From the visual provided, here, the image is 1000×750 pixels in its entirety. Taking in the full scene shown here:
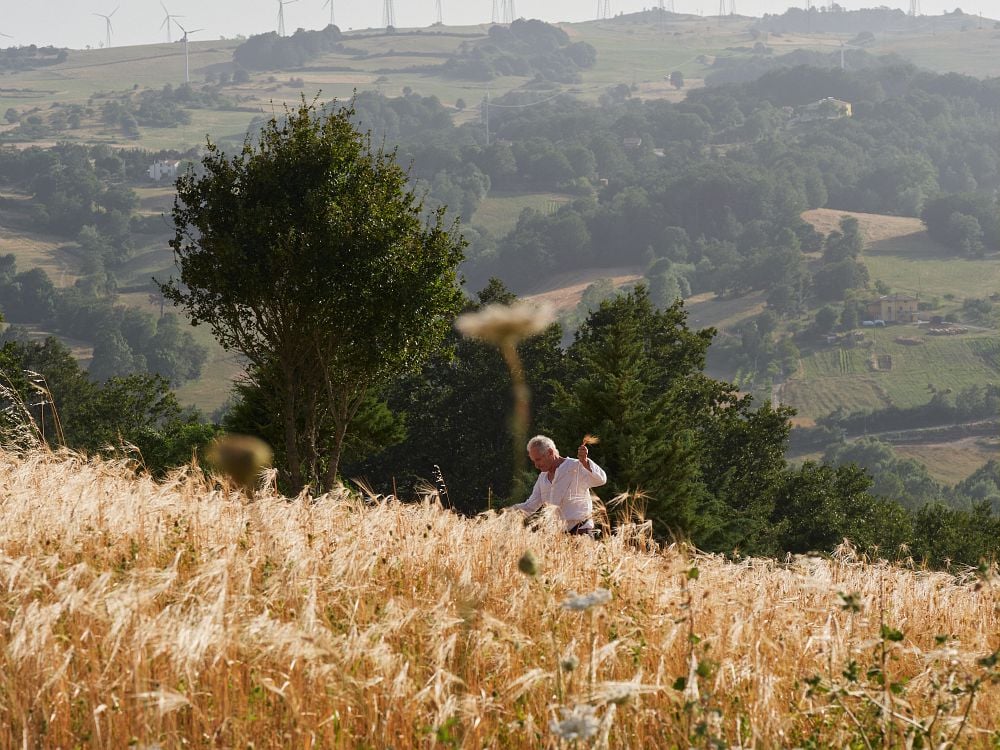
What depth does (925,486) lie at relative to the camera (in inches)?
6964

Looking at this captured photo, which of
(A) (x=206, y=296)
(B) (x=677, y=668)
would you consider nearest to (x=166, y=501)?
(B) (x=677, y=668)

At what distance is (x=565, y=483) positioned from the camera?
10719mm

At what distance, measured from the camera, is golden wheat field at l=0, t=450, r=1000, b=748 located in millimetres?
4438

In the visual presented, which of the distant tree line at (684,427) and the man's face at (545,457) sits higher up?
the man's face at (545,457)

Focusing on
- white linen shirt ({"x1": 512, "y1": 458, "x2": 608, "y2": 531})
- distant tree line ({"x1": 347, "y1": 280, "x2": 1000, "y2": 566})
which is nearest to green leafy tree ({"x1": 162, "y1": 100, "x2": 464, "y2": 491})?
white linen shirt ({"x1": 512, "y1": 458, "x2": 608, "y2": 531})

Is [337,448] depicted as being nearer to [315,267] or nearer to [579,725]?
[315,267]

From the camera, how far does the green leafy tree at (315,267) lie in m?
25.7

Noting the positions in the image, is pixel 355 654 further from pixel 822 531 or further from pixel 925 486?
pixel 925 486

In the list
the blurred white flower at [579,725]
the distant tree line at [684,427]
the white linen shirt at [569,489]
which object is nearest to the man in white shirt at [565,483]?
the white linen shirt at [569,489]

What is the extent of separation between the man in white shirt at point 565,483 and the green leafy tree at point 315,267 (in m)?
14.0

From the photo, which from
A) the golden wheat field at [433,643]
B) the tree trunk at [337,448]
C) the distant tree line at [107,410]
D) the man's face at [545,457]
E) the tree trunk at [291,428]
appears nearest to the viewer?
the golden wheat field at [433,643]

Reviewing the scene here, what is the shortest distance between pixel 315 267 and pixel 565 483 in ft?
53.0

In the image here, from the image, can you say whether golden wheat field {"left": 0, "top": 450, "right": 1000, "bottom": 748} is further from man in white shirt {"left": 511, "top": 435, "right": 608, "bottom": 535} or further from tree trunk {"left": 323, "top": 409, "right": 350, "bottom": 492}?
tree trunk {"left": 323, "top": 409, "right": 350, "bottom": 492}

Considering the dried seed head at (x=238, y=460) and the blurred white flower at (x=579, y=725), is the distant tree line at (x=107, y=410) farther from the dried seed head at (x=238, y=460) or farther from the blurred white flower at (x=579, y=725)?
the blurred white flower at (x=579, y=725)
